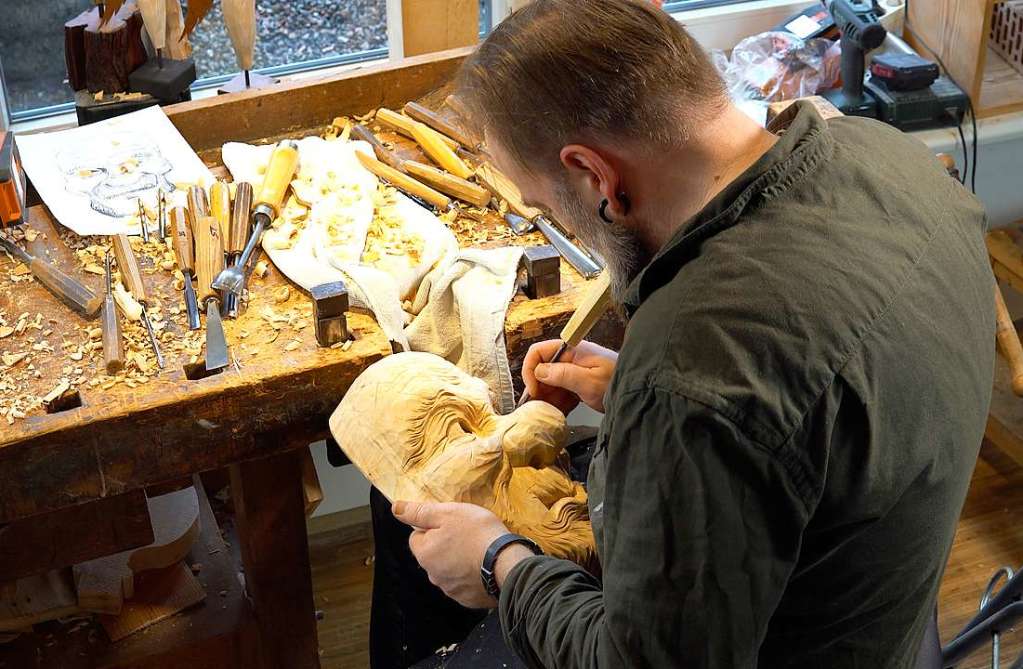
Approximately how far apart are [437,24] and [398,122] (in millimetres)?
387

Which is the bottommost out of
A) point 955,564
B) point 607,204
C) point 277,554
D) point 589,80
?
point 955,564

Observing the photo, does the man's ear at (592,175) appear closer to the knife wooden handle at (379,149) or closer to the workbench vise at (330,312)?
the workbench vise at (330,312)

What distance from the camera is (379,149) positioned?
2314mm

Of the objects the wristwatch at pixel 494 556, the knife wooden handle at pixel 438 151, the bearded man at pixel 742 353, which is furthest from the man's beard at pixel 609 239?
the knife wooden handle at pixel 438 151

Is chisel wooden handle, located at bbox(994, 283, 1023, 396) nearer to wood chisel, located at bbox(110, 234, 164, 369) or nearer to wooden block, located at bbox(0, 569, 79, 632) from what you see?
wood chisel, located at bbox(110, 234, 164, 369)

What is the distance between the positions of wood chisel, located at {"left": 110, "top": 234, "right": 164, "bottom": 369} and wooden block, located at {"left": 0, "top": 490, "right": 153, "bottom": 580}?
A: 0.85ft

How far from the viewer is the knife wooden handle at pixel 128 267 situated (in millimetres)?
1890

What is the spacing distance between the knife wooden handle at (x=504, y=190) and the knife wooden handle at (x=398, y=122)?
144 millimetres

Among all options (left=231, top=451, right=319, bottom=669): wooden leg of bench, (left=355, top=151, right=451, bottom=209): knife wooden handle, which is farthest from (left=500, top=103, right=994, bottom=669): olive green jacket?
(left=355, top=151, right=451, bottom=209): knife wooden handle

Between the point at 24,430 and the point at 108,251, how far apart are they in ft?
1.72

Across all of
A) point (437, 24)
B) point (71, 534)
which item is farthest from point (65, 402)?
point (437, 24)

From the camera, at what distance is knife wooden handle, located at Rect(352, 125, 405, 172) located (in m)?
2.28

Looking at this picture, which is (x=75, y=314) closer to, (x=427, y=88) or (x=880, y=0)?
(x=427, y=88)

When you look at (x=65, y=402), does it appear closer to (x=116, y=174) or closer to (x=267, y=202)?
(x=267, y=202)
